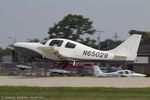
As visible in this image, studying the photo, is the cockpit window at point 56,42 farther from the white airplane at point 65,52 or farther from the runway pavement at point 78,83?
the runway pavement at point 78,83

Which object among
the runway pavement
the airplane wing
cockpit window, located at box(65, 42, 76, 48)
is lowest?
the runway pavement

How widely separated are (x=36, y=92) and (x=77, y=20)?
83119 millimetres

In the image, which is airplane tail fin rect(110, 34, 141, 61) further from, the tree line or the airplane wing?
the tree line

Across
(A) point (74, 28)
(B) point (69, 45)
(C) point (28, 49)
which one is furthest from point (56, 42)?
(A) point (74, 28)

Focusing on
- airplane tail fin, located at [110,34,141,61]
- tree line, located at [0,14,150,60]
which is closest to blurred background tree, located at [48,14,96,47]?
tree line, located at [0,14,150,60]

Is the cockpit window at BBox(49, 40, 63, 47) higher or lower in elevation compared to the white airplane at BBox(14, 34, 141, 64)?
higher

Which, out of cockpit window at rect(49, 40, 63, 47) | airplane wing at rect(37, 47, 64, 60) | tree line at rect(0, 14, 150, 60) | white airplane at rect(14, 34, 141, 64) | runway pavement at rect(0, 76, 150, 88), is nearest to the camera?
A: runway pavement at rect(0, 76, 150, 88)

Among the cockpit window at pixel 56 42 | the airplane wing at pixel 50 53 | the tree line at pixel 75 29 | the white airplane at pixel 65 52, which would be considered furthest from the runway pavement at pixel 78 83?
the tree line at pixel 75 29

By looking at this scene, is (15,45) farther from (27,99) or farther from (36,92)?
(27,99)

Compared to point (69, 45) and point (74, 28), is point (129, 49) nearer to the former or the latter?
point (69, 45)

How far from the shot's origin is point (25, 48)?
39375 millimetres

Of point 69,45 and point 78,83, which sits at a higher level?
point 69,45

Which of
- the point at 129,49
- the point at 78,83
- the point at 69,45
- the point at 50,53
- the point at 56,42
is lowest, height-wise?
the point at 78,83

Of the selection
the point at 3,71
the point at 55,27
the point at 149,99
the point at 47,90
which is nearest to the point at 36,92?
the point at 47,90
